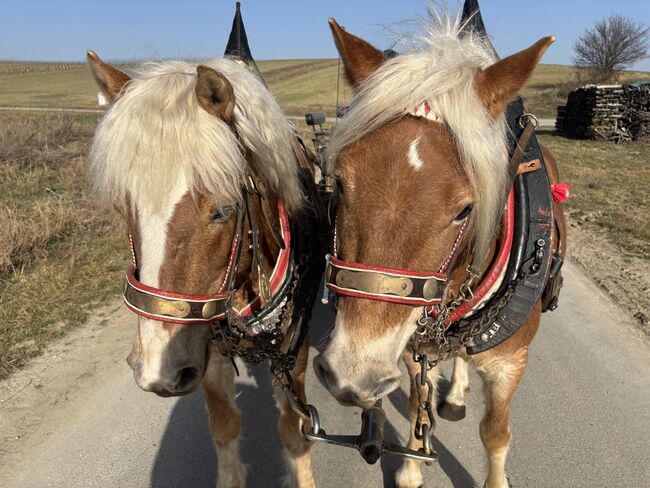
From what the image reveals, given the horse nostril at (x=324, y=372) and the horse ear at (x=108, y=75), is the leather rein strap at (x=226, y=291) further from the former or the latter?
the horse ear at (x=108, y=75)

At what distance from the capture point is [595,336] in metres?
3.69

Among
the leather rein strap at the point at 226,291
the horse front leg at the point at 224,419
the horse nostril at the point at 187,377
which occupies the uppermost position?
the leather rein strap at the point at 226,291

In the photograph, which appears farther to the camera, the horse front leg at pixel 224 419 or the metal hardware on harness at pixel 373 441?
the horse front leg at pixel 224 419

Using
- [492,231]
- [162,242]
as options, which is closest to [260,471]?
[162,242]

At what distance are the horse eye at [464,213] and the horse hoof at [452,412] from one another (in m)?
1.99

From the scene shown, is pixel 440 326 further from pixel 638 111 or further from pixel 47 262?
pixel 638 111

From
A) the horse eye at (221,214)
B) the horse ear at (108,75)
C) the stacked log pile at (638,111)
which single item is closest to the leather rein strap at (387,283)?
the horse eye at (221,214)

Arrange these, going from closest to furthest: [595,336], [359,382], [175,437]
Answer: [359,382] → [175,437] → [595,336]

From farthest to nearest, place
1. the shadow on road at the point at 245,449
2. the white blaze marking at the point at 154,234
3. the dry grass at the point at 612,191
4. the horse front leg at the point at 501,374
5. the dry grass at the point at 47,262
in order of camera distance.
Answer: the dry grass at the point at 612,191, the dry grass at the point at 47,262, the shadow on road at the point at 245,449, the horse front leg at the point at 501,374, the white blaze marking at the point at 154,234

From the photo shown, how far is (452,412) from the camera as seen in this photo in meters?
2.96

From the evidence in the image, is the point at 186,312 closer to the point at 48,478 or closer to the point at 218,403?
the point at 218,403

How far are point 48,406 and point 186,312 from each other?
219 cm

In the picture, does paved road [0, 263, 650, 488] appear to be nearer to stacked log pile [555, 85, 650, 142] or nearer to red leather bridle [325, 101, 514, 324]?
red leather bridle [325, 101, 514, 324]

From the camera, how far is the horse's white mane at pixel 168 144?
4.83ft
